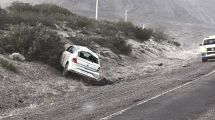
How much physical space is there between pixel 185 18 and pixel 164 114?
109846 millimetres

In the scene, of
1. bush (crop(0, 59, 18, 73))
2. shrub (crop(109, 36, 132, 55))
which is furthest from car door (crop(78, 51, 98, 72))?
shrub (crop(109, 36, 132, 55))

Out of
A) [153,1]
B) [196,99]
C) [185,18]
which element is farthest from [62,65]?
[153,1]

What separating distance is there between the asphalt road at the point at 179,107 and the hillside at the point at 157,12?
75.8 m

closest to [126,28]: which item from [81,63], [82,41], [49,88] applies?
[82,41]

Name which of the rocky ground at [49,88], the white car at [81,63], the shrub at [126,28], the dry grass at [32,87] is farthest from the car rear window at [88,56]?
the shrub at [126,28]

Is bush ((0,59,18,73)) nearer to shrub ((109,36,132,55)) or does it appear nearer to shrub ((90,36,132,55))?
shrub ((90,36,132,55))

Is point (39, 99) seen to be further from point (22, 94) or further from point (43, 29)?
point (43, 29)

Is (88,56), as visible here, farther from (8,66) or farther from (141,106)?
(141,106)

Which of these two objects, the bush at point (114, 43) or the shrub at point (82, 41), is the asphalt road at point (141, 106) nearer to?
the shrub at point (82, 41)

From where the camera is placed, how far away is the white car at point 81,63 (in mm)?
12070

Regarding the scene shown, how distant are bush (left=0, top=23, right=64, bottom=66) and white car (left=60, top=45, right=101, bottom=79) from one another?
1183 millimetres

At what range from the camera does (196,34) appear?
7944 cm

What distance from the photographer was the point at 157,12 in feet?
360

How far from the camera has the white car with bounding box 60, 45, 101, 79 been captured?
39.6ft
